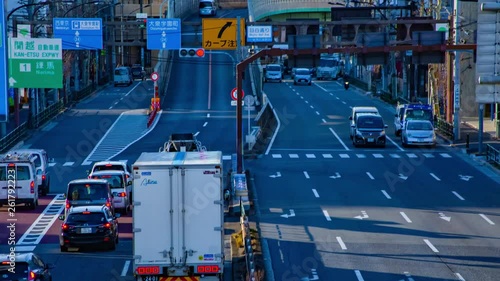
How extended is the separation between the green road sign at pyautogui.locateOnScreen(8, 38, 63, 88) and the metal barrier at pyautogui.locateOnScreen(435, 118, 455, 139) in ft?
73.9

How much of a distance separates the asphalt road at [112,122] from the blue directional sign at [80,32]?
5801mm

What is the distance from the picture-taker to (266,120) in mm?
66688

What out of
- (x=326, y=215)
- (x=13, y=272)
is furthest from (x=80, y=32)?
(x=13, y=272)

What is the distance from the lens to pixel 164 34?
6119 centimetres

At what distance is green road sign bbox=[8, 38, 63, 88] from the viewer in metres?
54.8

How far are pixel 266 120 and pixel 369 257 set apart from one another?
38400 millimetres

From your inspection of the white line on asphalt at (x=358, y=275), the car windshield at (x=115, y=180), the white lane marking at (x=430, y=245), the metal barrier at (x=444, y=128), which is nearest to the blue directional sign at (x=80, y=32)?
the metal barrier at (x=444, y=128)

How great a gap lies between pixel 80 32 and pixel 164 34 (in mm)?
5008

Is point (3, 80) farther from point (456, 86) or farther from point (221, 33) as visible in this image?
point (456, 86)

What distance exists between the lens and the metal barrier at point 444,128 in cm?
5990

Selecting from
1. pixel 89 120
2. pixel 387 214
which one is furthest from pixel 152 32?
pixel 387 214

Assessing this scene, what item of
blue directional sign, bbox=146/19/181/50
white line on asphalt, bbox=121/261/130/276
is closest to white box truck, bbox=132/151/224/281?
white line on asphalt, bbox=121/261/130/276

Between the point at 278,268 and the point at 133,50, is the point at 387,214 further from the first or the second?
the point at 133,50

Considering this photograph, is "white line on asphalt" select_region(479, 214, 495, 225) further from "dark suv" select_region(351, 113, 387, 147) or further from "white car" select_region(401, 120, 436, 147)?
"dark suv" select_region(351, 113, 387, 147)
